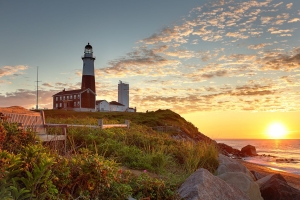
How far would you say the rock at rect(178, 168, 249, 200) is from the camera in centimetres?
577

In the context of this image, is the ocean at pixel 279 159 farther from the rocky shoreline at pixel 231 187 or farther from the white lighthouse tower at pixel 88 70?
the white lighthouse tower at pixel 88 70

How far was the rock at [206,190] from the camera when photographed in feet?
18.9

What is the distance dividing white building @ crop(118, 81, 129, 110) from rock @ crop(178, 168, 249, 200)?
62.4 m

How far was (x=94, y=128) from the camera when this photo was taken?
14820 mm

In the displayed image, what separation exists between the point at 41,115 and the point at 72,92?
4674 cm

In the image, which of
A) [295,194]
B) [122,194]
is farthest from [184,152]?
[122,194]

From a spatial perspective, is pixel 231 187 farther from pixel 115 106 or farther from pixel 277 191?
pixel 115 106

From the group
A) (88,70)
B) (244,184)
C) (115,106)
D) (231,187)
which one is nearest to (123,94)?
(115,106)

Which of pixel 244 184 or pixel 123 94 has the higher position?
pixel 123 94

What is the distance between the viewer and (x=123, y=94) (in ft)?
228

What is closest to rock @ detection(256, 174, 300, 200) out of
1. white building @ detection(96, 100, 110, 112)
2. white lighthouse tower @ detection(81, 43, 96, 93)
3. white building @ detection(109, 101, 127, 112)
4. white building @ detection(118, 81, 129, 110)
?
white lighthouse tower @ detection(81, 43, 96, 93)

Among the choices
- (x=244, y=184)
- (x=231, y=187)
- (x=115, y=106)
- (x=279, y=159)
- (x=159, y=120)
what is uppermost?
(x=115, y=106)

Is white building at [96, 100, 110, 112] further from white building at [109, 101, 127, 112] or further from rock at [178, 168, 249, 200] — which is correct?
rock at [178, 168, 249, 200]

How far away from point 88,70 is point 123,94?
16752mm
